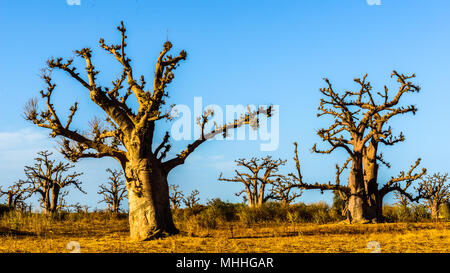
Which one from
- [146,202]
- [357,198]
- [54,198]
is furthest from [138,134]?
[54,198]

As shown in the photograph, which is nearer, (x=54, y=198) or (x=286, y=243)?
(x=286, y=243)

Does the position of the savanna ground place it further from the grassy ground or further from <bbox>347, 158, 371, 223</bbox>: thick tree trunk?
<bbox>347, 158, 371, 223</bbox>: thick tree trunk

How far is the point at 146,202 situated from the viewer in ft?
44.9

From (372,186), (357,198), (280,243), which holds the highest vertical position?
(372,186)

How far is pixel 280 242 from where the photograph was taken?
474 inches

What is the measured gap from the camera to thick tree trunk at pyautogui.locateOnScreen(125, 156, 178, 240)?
13.6 meters

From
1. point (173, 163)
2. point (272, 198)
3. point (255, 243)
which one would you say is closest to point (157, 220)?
point (173, 163)

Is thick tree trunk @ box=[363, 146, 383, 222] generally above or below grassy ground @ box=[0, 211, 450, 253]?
above

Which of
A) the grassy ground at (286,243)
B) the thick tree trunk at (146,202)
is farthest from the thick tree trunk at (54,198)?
the thick tree trunk at (146,202)

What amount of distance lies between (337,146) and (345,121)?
1409 millimetres

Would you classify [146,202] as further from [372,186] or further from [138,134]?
[372,186]

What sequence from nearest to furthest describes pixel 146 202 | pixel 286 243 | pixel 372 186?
1. pixel 286 243
2. pixel 146 202
3. pixel 372 186

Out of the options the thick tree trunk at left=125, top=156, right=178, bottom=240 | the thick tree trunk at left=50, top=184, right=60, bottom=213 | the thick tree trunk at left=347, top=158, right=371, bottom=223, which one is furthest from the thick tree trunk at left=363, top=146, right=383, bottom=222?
the thick tree trunk at left=50, top=184, right=60, bottom=213
